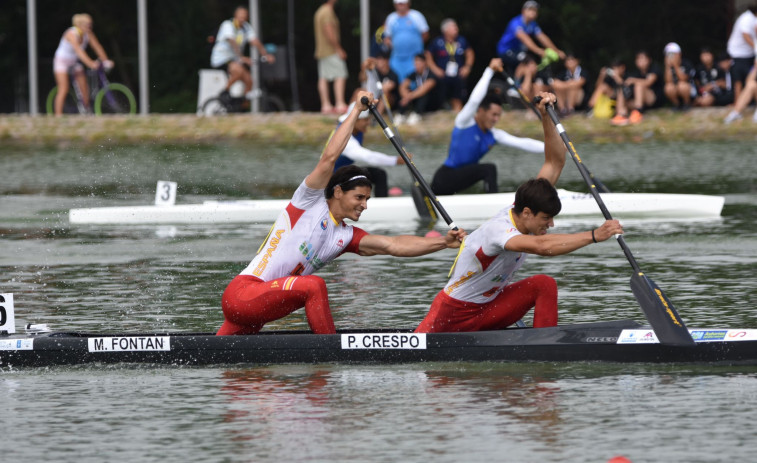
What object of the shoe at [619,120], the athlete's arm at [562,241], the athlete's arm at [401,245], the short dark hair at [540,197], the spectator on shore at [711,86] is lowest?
the athlete's arm at [401,245]

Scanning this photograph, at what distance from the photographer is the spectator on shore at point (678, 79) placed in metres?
25.2

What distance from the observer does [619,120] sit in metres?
25.1

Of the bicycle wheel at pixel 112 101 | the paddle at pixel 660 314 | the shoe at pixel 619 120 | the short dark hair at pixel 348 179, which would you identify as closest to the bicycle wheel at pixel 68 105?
the bicycle wheel at pixel 112 101

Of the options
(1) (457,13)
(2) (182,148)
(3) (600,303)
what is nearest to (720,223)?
(3) (600,303)

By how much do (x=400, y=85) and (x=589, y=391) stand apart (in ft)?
57.6

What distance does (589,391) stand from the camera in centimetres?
779

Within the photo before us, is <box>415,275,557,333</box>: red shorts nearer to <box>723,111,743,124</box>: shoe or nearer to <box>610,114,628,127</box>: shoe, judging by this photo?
<box>723,111,743,124</box>: shoe

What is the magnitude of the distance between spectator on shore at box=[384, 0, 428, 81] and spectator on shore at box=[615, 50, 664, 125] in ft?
10.8

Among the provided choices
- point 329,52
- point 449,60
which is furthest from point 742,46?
point 329,52

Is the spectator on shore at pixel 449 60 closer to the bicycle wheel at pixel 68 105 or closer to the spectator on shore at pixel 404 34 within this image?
the spectator on shore at pixel 404 34

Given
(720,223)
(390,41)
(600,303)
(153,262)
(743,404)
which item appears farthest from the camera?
(390,41)

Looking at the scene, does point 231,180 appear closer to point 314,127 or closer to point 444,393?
point 314,127

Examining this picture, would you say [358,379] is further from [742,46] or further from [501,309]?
[742,46]

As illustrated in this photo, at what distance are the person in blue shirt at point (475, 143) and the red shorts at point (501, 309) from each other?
5.73 metres
